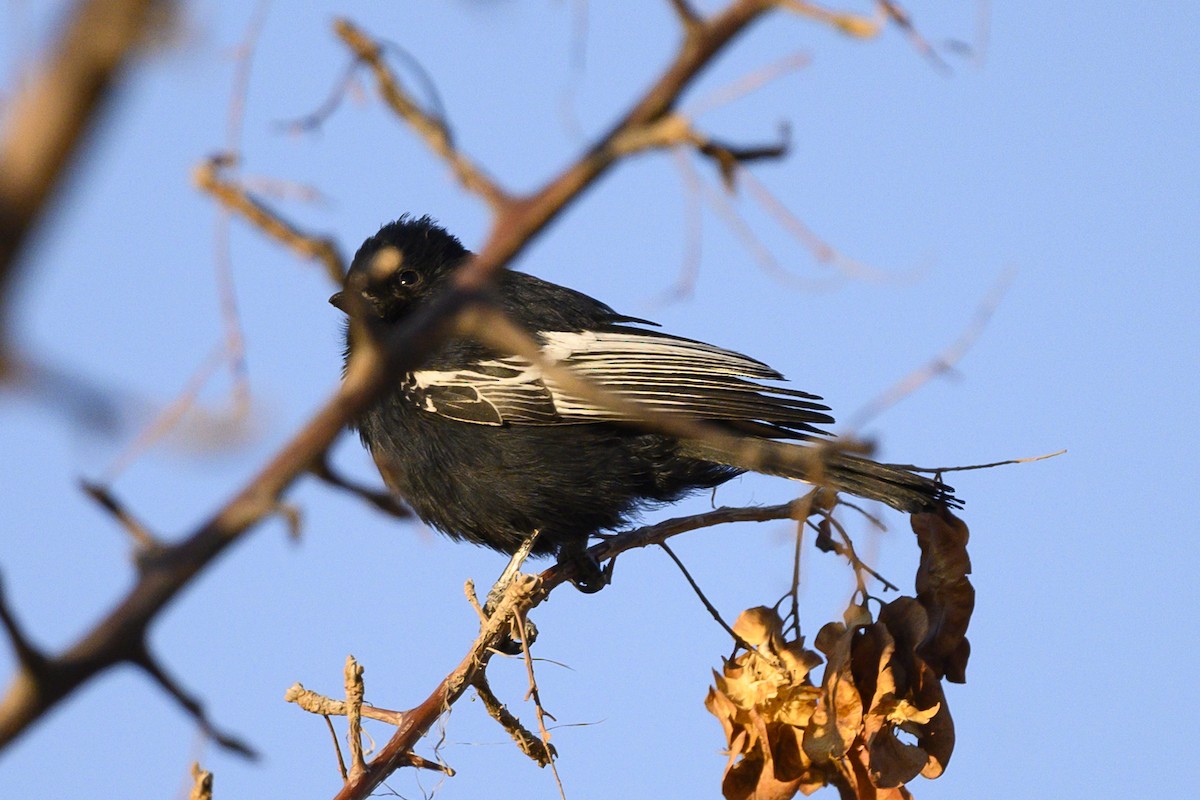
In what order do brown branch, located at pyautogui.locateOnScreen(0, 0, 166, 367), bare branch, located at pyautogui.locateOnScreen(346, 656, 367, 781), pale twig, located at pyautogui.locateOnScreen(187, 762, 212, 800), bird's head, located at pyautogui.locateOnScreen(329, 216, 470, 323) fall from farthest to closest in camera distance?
bird's head, located at pyautogui.locateOnScreen(329, 216, 470, 323) → bare branch, located at pyautogui.locateOnScreen(346, 656, 367, 781) → pale twig, located at pyautogui.locateOnScreen(187, 762, 212, 800) → brown branch, located at pyautogui.locateOnScreen(0, 0, 166, 367)

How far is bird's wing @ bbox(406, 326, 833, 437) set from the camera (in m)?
5.73

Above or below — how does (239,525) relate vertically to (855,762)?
below

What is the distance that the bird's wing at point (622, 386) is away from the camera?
5.73m

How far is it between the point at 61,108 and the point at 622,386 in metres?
5.25

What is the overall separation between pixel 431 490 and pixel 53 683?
5301 millimetres

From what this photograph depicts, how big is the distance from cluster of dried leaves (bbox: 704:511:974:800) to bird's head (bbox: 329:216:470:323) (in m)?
3.92

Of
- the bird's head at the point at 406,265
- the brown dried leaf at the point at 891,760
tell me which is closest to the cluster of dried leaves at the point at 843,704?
the brown dried leaf at the point at 891,760

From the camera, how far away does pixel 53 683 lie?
133 cm

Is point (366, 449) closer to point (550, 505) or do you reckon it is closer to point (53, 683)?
point (550, 505)

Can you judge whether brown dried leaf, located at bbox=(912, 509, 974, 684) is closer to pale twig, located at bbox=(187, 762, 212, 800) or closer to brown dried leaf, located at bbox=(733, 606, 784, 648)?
brown dried leaf, located at bbox=(733, 606, 784, 648)

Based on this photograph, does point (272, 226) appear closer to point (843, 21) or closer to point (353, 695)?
point (843, 21)

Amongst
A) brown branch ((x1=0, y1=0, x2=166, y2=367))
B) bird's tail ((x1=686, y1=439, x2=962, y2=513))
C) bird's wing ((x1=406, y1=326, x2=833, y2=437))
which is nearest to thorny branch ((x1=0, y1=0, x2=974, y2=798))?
brown branch ((x1=0, y1=0, x2=166, y2=367))

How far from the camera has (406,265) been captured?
7406 millimetres

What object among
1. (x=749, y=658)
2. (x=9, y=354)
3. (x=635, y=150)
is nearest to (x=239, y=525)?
(x=9, y=354)
